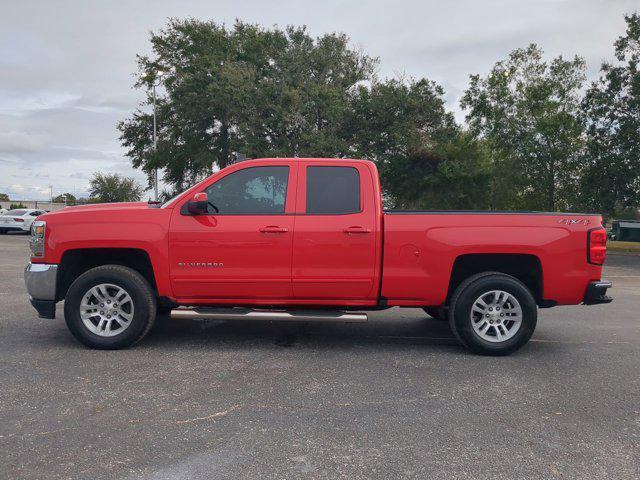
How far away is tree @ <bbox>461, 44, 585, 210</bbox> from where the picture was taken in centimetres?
3312

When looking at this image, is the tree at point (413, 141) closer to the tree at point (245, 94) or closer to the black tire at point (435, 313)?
the tree at point (245, 94)

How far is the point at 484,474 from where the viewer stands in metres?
2.88

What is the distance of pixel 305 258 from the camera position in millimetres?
5191

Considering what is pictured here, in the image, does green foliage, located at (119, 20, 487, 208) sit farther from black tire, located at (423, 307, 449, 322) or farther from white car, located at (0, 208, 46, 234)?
black tire, located at (423, 307, 449, 322)

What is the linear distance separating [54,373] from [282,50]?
30417mm

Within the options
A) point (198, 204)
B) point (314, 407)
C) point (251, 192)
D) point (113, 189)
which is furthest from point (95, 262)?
point (113, 189)

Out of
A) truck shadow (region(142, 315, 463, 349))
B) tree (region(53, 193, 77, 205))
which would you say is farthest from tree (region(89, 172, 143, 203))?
truck shadow (region(142, 315, 463, 349))

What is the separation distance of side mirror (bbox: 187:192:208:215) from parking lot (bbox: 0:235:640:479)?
4.74ft

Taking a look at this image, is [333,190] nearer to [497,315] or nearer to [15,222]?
[497,315]

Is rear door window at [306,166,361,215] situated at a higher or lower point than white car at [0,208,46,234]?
higher

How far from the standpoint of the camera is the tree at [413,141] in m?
27.1

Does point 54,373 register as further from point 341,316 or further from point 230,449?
point 341,316

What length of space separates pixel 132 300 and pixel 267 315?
4.53 feet

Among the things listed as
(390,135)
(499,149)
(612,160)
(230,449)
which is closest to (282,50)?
(390,135)
